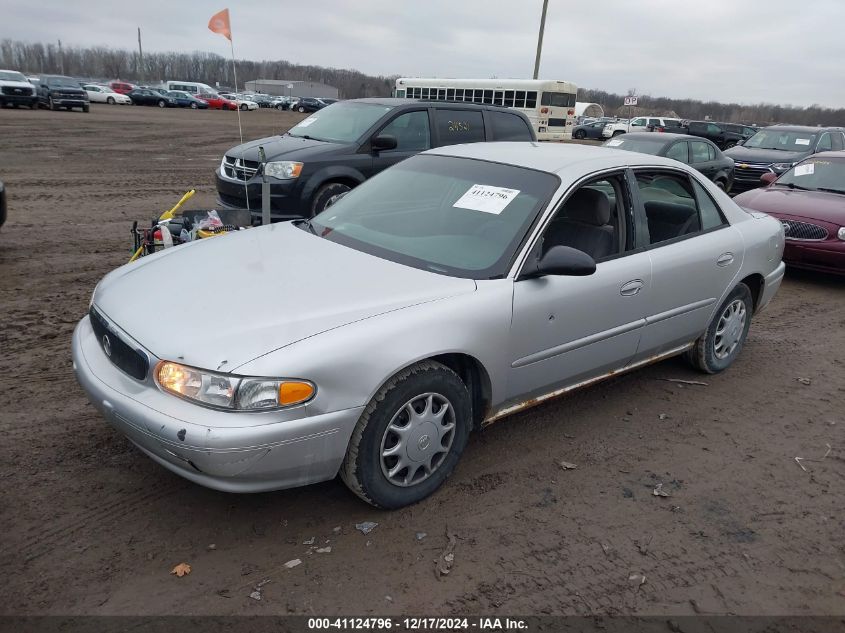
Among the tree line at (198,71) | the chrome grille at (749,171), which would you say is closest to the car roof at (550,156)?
the chrome grille at (749,171)

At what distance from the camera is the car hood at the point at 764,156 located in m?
14.2

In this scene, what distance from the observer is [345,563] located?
274 cm

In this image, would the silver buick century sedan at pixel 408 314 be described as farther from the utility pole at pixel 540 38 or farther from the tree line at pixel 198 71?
the tree line at pixel 198 71

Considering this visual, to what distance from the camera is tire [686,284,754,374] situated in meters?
4.72

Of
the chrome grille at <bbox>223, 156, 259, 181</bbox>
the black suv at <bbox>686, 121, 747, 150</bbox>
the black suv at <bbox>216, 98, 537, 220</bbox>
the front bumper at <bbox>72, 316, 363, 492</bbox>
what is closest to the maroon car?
the black suv at <bbox>216, 98, 537, 220</bbox>

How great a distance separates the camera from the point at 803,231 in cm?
756

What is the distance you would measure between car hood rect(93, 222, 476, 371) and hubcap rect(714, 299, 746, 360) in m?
2.54

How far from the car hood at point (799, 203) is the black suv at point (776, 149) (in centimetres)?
609

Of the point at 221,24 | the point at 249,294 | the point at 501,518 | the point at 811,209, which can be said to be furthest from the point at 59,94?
the point at 501,518

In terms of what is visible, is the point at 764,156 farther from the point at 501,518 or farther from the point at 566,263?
the point at 501,518

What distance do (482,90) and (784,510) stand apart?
→ 22779 mm

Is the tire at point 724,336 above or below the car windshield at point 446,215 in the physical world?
below

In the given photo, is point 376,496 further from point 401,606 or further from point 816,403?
point 816,403

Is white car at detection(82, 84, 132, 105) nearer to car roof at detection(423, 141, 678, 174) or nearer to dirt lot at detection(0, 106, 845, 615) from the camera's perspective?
dirt lot at detection(0, 106, 845, 615)
